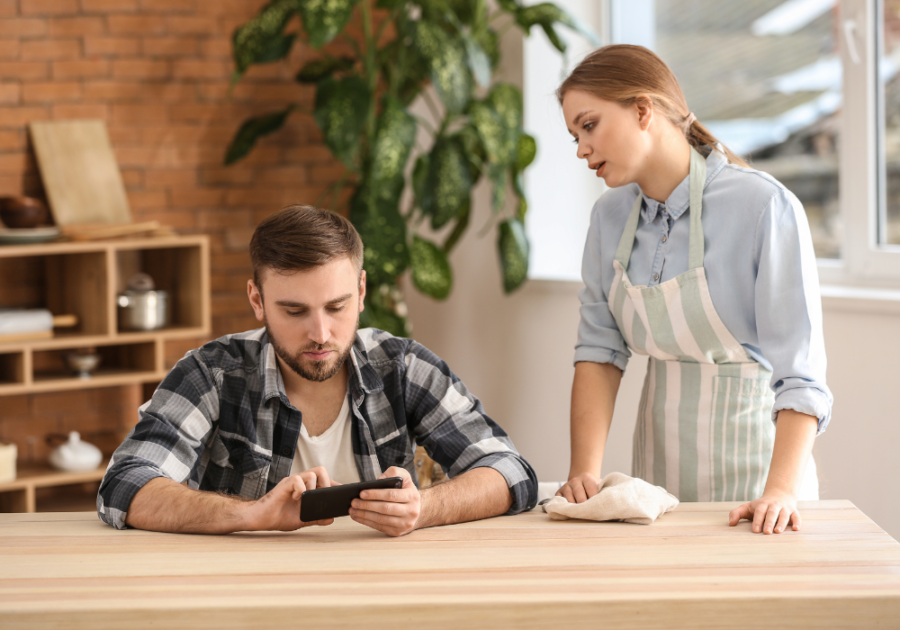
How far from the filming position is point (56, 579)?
1305mm

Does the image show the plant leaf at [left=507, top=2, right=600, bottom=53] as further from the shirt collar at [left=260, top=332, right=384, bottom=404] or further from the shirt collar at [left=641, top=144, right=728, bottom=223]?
the shirt collar at [left=260, top=332, right=384, bottom=404]

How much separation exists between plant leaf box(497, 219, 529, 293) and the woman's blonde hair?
1635 mm

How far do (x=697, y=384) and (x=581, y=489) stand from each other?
1.19 ft

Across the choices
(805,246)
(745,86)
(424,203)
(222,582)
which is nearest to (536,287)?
(424,203)

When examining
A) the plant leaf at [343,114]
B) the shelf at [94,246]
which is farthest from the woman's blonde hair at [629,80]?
the shelf at [94,246]

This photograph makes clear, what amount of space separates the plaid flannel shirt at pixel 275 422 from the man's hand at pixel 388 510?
0.76 feet

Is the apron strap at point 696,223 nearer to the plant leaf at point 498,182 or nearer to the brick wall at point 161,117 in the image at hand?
the plant leaf at point 498,182

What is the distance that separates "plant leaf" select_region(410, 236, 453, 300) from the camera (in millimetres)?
3518

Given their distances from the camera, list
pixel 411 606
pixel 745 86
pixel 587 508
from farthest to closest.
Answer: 1. pixel 745 86
2. pixel 587 508
3. pixel 411 606

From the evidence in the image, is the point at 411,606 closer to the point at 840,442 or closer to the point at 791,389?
the point at 791,389

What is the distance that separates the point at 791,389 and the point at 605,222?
0.56 metres

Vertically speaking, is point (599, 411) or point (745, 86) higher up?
point (745, 86)

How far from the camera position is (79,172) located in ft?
11.4

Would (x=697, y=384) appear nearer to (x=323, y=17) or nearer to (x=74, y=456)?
(x=323, y=17)
